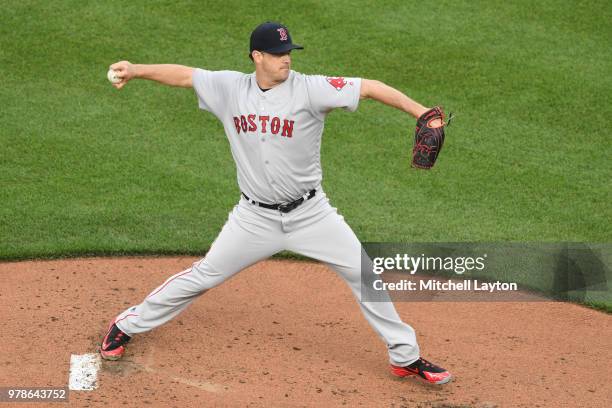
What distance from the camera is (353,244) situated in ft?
20.3

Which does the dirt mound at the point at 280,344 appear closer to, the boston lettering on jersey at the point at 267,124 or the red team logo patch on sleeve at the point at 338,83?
the boston lettering on jersey at the point at 267,124

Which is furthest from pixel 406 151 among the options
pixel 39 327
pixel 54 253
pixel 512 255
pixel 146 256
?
pixel 39 327

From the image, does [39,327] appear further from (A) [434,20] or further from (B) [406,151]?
(A) [434,20]

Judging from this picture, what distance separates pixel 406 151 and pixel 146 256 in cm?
266

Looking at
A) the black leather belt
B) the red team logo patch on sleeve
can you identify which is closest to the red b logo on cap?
the red team logo patch on sleeve

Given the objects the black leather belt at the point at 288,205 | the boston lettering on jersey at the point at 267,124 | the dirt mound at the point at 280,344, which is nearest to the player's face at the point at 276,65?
the boston lettering on jersey at the point at 267,124

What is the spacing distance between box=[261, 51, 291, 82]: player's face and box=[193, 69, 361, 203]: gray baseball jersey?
0.07 metres

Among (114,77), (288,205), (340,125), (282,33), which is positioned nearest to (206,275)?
(288,205)

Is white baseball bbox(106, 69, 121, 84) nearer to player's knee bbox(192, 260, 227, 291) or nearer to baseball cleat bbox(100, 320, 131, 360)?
player's knee bbox(192, 260, 227, 291)

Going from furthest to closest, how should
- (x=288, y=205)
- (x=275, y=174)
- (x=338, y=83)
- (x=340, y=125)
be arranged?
(x=340, y=125) < (x=288, y=205) < (x=275, y=174) < (x=338, y=83)

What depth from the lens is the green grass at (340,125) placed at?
8.48 m

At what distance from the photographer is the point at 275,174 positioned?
19.9ft

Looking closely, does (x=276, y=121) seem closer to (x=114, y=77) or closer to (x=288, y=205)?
(x=288, y=205)

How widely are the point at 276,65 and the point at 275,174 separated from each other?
602 millimetres
